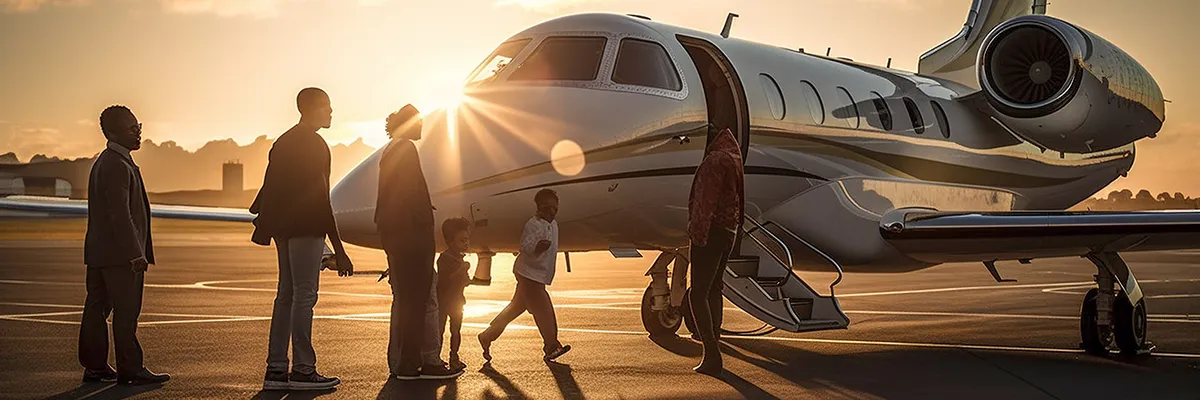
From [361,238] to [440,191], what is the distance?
0.75m

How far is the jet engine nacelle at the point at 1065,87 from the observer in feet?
46.8

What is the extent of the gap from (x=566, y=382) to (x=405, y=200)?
173 centimetres

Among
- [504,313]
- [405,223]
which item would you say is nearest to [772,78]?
[504,313]

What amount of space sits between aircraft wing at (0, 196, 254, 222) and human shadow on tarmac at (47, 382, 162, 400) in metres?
6.54

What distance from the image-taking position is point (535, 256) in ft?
33.7

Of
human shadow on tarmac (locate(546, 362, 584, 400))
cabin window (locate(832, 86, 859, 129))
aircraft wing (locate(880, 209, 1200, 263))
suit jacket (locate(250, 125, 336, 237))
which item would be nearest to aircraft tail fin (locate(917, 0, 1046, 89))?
cabin window (locate(832, 86, 859, 129))

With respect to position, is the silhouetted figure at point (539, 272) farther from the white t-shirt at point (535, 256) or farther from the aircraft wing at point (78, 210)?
the aircraft wing at point (78, 210)

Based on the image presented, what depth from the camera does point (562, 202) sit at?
10.6 meters

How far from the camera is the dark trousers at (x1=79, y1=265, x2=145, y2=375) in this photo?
8844 millimetres

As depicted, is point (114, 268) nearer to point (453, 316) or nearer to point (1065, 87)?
point (453, 316)

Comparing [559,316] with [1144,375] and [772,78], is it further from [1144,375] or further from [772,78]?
[1144,375]

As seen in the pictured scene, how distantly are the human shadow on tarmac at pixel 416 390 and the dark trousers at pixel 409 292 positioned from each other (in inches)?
8.6

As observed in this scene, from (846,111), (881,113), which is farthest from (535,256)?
(881,113)

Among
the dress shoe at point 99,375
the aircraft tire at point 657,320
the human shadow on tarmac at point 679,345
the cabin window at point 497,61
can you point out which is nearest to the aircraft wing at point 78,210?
the cabin window at point 497,61
